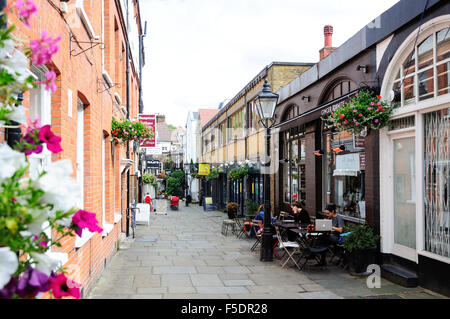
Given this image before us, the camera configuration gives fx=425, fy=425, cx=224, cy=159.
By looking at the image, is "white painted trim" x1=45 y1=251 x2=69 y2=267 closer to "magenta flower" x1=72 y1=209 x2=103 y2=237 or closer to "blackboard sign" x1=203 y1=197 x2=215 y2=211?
"magenta flower" x1=72 y1=209 x2=103 y2=237

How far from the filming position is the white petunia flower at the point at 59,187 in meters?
1.74

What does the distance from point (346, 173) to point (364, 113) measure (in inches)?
112

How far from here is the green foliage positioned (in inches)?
330

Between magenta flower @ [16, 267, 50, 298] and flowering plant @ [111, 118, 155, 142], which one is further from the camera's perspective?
flowering plant @ [111, 118, 155, 142]

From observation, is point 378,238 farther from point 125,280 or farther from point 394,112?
point 125,280

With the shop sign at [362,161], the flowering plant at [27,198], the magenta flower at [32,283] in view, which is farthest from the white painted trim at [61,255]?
the shop sign at [362,161]

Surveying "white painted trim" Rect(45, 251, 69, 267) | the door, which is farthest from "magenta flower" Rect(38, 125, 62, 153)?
the door

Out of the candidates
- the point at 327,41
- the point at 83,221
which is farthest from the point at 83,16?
the point at 327,41

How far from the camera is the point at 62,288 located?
1908mm

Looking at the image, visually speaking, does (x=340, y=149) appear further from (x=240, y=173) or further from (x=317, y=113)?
(x=240, y=173)

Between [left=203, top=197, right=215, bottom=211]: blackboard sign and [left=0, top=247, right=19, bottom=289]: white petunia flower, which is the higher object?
[left=0, top=247, right=19, bottom=289]: white petunia flower

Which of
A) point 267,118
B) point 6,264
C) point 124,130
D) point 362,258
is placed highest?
point 267,118

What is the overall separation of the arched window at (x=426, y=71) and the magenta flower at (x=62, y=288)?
6.60 metres
